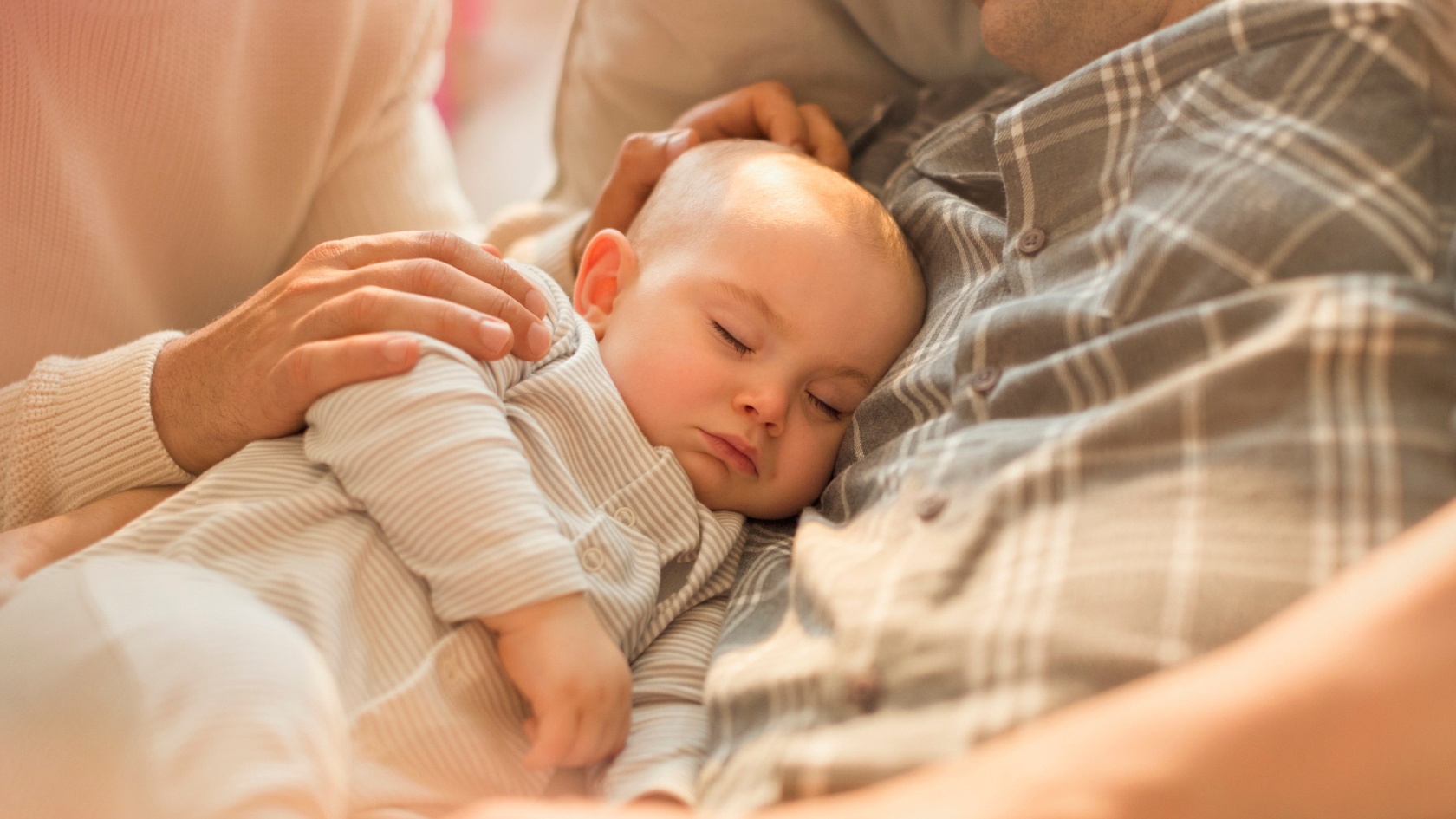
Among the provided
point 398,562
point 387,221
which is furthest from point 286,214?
point 398,562

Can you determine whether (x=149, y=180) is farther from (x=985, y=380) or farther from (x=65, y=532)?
(x=985, y=380)

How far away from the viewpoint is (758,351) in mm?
1203

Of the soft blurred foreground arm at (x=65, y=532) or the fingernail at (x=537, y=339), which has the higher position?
the fingernail at (x=537, y=339)

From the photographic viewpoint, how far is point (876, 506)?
1.00 meters

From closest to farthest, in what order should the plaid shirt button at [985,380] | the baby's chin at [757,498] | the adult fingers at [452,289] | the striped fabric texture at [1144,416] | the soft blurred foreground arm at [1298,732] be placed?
1. the soft blurred foreground arm at [1298,732]
2. the striped fabric texture at [1144,416]
3. the plaid shirt button at [985,380]
4. the adult fingers at [452,289]
5. the baby's chin at [757,498]

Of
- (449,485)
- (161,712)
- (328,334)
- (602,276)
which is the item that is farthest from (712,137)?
(161,712)

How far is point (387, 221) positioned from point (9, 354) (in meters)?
0.53

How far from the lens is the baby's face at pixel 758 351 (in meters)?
1.18

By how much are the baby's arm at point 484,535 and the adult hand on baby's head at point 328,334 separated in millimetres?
48

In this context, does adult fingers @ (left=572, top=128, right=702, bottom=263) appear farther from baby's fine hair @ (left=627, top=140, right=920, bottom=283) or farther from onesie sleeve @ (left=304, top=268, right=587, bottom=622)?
onesie sleeve @ (left=304, top=268, right=587, bottom=622)

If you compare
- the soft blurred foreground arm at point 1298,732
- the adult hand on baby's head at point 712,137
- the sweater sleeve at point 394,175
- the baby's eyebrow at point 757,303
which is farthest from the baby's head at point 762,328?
the soft blurred foreground arm at point 1298,732

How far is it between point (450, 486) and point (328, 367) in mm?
185

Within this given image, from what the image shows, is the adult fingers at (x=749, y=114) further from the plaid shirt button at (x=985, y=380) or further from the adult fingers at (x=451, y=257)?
the plaid shirt button at (x=985, y=380)

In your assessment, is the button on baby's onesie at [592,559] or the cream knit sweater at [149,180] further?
the cream knit sweater at [149,180]
